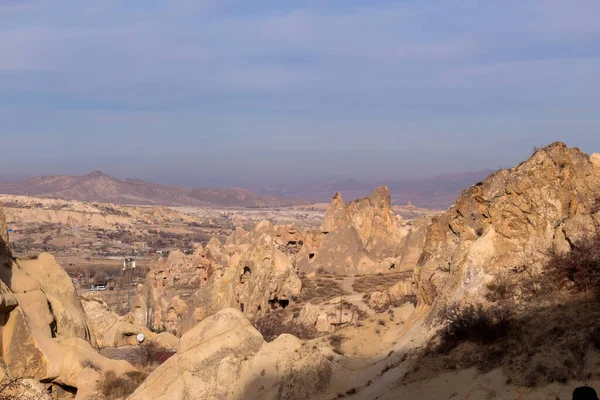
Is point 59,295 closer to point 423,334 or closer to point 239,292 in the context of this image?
point 423,334

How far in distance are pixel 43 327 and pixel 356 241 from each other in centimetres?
A: 3576

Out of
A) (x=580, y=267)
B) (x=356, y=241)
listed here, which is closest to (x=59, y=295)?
(x=580, y=267)

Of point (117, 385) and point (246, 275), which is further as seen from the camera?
point (246, 275)

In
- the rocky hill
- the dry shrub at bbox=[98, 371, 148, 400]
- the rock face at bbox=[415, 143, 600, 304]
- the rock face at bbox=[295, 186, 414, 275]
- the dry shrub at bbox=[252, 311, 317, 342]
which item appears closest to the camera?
the rocky hill

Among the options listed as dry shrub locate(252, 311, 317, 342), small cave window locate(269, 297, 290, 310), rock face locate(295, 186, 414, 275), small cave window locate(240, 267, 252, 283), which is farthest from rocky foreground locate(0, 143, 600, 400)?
rock face locate(295, 186, 414, 275)

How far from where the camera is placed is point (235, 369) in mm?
19812

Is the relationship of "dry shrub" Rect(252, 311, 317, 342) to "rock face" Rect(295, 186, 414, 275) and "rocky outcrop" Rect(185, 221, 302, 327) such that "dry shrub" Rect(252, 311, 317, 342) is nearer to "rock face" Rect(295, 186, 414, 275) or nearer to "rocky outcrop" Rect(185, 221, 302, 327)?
"rocky outcrop" Rect(185, 221, 302, 327)

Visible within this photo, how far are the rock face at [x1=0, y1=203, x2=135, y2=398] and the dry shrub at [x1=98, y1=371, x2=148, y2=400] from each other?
39cm

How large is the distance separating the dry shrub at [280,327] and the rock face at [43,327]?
25.9 feet

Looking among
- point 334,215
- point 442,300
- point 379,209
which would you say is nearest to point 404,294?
point 442,300

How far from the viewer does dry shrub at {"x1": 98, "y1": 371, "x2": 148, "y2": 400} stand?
834 inches

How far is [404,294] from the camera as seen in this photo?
3431cm

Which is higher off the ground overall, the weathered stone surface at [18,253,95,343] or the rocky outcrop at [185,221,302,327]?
the weathered stone surface at [18,253,95,343]

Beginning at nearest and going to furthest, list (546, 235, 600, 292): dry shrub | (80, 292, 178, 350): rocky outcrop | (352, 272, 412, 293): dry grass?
(546, 235, 600, 292): dry shrub < (80, 292, 178, 350): rocky outcrop < (352, 272, 412, 293): dry grass
